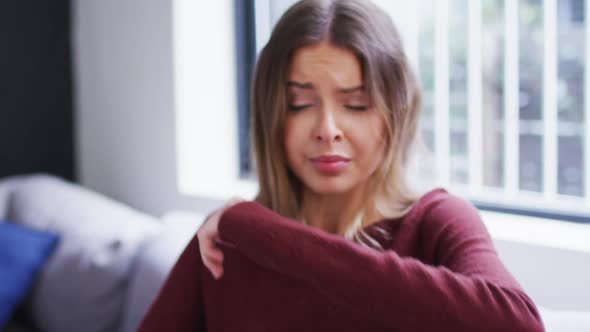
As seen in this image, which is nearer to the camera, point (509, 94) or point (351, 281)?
point (351, 281)

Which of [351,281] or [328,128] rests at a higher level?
[328,128]

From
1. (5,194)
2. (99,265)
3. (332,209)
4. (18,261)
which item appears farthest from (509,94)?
(5,194)

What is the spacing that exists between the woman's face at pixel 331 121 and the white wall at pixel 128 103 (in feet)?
3.52

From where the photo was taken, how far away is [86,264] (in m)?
1.83

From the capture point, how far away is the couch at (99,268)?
5.47 ft

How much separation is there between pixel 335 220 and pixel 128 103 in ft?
4.67

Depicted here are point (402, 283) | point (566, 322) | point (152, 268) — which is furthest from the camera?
point (152, 268)

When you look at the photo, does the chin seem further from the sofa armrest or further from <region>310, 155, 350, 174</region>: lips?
the sofa armrest

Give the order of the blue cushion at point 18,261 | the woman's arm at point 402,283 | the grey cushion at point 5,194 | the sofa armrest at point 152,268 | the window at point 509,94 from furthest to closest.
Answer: the grey cushion at point 5,194 → the blue cushion at point 18,261 → the window at point 509,94 → the sofa armrest at point 152,268 → the woman's arm at point 402,283

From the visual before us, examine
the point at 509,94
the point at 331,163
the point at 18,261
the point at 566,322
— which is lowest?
the point at 18,261

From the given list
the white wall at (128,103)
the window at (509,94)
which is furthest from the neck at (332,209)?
the white wall at (128,103)

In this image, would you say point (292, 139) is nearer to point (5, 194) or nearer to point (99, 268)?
point (99, 268)

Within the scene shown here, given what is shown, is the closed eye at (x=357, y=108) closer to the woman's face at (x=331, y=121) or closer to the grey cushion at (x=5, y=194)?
the woman's face at (x=331, y=121)

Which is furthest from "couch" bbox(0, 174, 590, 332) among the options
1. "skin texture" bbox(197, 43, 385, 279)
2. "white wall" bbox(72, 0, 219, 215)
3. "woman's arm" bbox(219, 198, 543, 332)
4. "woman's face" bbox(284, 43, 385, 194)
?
"woman's arm" bbox(219, 198, 543, 332)
